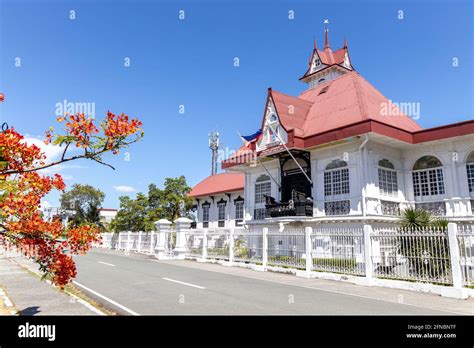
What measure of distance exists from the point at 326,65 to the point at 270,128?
10.2 m

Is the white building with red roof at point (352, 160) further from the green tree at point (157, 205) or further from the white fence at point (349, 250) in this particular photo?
the green tree at point (157, 205)

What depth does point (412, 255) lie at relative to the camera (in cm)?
1120

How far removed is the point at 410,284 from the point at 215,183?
2687 centimetres

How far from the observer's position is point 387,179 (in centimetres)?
1800

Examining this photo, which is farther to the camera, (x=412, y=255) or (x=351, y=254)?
(x=351, y=254)

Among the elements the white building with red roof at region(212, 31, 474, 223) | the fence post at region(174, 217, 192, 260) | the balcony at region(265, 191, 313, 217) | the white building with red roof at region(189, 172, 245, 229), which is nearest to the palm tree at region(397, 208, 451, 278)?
the white building with red roof at region(212, 31, 474, 223)

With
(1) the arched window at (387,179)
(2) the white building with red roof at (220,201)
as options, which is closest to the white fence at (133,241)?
(2) the white building with red roof at (220,201)

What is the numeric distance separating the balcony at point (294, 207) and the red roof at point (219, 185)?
33.9 ft

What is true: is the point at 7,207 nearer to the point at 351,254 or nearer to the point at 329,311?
the point at 329,311

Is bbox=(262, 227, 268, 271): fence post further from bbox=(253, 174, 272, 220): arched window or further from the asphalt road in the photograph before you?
bbox=(253, 174, 272, 220): arched window

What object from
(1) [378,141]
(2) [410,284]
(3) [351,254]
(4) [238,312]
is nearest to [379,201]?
(1) [378,141]

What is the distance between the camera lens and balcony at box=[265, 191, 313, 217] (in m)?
18.8

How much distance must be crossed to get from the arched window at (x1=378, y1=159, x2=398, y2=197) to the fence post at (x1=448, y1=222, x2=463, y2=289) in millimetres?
7694

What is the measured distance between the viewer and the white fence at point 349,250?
33.7 feet
